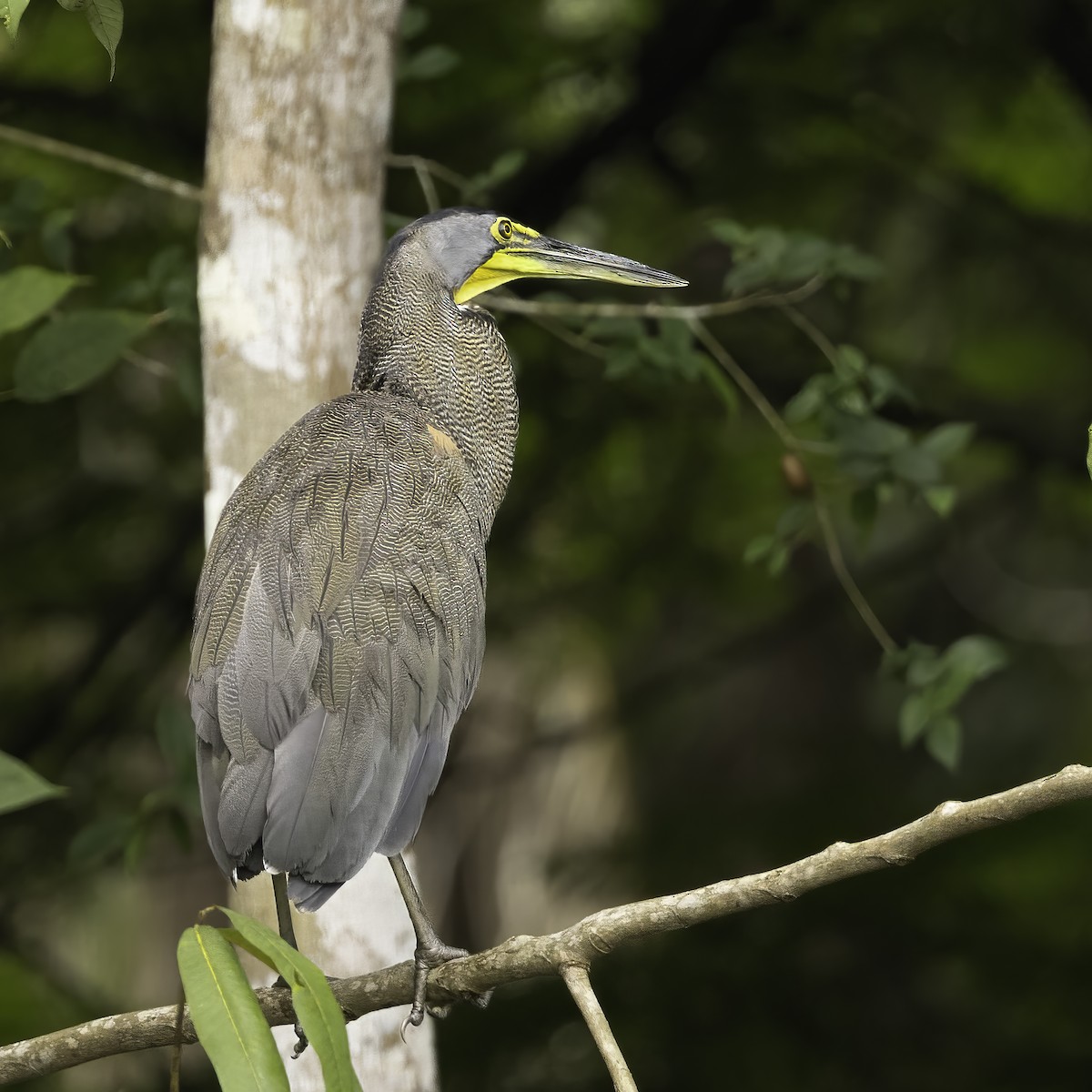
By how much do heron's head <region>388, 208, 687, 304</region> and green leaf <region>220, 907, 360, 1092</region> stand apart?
4.97 feet

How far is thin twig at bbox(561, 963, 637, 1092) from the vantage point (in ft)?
4.62

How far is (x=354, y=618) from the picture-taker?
6.79 ft

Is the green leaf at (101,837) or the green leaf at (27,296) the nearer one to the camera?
the green leaf at (27,296)

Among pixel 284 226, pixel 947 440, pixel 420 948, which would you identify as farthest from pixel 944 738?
pixel 284 226

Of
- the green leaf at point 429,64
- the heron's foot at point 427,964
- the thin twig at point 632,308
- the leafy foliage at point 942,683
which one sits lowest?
the heron's foot at point 427,964

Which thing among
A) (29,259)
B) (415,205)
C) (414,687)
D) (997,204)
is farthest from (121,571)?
(997,204)

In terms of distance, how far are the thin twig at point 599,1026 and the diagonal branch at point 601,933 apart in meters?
0.01

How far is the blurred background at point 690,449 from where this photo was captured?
3.83 m

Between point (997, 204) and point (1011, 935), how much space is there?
7.12 feet

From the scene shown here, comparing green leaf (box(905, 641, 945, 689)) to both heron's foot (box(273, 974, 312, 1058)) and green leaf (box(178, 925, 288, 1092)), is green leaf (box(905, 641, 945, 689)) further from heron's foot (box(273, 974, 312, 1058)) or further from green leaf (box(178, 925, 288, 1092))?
green leaf (box(178, 925, 288, 1092))

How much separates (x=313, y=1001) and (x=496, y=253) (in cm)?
161

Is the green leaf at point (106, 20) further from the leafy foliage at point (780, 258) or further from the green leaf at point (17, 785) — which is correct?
the leafy foliage at point (780, 258)

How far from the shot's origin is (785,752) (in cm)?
647

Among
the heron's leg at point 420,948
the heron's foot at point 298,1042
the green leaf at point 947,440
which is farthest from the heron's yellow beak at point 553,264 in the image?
the heron's foot at point 298,1042
